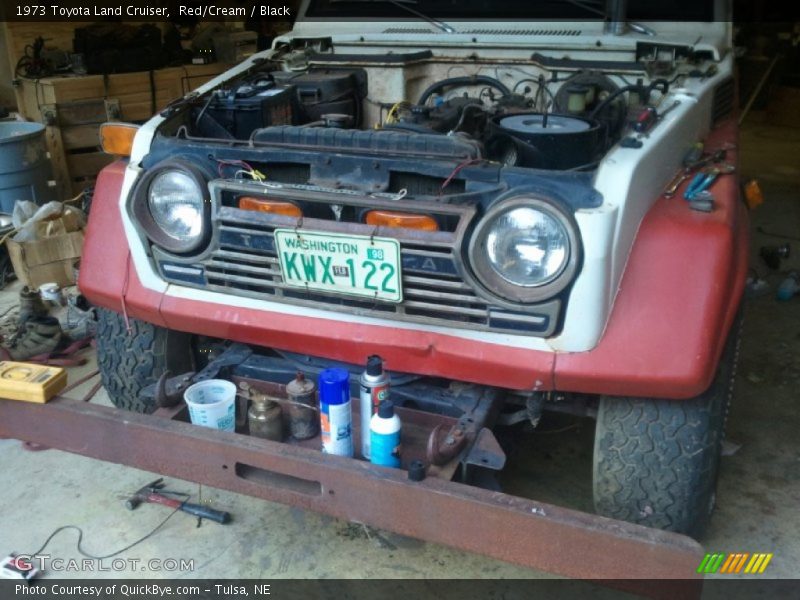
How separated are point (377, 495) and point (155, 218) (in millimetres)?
973

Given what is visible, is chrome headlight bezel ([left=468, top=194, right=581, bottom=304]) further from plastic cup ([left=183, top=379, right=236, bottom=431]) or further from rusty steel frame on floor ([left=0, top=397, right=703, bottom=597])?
plastic cup ([left=183, top=379, right=236, bottom=431])

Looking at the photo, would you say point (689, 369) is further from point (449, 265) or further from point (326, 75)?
point (326, 75)

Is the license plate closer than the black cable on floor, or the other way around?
the license plate

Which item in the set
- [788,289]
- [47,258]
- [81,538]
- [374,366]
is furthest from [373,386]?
[47,258]

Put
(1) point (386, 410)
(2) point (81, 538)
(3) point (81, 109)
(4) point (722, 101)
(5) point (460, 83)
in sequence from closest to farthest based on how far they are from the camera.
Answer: (1) point (386, 410) → (2) point (81, 538) → (4) point (722, 101) → (5) point (460, 83) → (3) point (81, 109)

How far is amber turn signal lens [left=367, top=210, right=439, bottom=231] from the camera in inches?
69.2

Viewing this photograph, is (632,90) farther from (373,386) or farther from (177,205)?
(177,205)

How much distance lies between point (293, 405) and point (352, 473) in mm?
403

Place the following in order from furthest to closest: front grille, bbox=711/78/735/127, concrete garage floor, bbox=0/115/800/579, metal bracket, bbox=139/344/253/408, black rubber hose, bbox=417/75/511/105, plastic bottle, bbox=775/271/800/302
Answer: plastic bottle, bbox=775/271/800/302 < black rubber hose, bbox=417/75/511/105 < front grille, bbox=711/78/735/127 < concrete garage floor, bbox=0/115/800/579 < metal bracket, bbox=139/344/253/408

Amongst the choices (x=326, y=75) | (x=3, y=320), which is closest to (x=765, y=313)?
(x=326, y=75)

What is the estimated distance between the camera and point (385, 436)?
1761 mm

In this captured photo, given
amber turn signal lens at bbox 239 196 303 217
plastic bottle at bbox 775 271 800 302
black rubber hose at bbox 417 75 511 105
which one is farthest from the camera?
plastic bottle at bbox 775 271 800 302

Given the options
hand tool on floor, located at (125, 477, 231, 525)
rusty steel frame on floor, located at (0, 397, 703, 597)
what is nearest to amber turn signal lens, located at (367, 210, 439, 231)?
rusty steel frame on floor, located at (0, 397, 703, 597)

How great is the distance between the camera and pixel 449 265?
1712 millimetres
